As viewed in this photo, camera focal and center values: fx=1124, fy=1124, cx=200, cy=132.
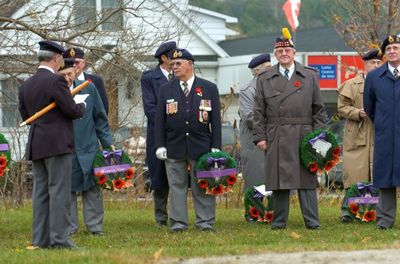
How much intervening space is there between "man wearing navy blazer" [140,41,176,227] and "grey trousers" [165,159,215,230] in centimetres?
61

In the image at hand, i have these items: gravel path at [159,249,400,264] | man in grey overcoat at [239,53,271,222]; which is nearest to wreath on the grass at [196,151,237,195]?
man in grey overcoat at [239,53,271,222]

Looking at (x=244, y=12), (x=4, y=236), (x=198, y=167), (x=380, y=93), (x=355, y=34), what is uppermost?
(x=244, y=12)

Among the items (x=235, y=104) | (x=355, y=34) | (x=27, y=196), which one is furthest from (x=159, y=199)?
(x=235, y=104)

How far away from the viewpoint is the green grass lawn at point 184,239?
10367 mm

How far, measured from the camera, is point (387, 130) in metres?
13.1

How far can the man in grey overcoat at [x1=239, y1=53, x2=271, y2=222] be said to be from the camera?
48.8 ft

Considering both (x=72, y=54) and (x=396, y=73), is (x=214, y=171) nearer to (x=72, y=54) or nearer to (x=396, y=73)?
(x=72, y=54)

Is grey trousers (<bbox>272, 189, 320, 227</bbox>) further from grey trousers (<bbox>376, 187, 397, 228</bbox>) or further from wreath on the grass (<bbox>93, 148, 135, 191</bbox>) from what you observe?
wreath on the grass (<bbox>93, 148, 135, 191</bbox>)

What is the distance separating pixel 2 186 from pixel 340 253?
417 inches

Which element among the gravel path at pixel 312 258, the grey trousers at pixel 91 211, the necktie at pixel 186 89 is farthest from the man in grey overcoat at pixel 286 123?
the gravel path at pixel 312 258

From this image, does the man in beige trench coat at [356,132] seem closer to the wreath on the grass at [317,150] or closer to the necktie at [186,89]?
the wreath on the grass at [317,150]

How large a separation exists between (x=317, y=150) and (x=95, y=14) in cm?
743

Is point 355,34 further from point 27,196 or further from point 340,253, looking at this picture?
point 340,253

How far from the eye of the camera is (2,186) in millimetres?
19609
